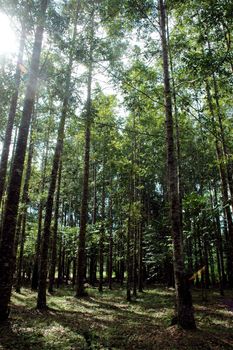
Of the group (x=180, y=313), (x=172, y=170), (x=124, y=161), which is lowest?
(x=180, y=313)

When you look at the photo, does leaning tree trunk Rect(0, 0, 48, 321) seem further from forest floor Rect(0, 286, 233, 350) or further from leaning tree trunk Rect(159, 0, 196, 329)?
leaning tree trunk Rect(159, 0, 196, 329)

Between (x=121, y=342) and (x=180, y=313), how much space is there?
172 cm

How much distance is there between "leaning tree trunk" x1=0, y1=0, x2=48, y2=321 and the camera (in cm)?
768

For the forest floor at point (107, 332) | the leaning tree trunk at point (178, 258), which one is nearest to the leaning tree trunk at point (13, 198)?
the forest floor at point (107, 332)

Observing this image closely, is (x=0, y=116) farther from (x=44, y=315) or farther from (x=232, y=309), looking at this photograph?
(x=232, y=309)

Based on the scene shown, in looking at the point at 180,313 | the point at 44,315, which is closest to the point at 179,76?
the point at 180,313

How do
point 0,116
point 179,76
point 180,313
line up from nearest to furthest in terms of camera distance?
point 180,313 < point 179,76 < point 0,116

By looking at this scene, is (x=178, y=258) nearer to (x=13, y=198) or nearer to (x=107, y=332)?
(x=107, y=332)

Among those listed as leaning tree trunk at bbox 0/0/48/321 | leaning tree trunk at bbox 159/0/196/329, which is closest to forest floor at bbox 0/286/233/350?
leaning tree trunk at bbox 159/0/196/329

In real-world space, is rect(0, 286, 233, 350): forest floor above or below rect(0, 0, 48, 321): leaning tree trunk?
below

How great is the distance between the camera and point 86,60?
10414mm

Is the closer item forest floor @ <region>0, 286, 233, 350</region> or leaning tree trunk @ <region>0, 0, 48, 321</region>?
forest floor @ <region>0, 286, 233, 350</region>

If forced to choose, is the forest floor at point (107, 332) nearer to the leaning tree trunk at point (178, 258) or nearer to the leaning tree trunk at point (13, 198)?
the leaning tree trunk at point (178, 258)

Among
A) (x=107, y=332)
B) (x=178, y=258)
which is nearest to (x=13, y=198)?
(x=107, y=332)
